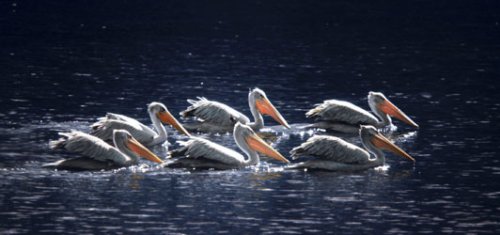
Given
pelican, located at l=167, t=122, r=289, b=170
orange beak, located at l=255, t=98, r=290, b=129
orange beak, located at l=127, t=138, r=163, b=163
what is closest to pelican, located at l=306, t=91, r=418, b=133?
orange beak, located at l=255, t=98, r=290, b=129

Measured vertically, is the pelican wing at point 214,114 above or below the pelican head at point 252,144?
above

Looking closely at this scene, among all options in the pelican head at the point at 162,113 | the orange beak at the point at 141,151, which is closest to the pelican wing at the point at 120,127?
the pelican head at the point at 162,113

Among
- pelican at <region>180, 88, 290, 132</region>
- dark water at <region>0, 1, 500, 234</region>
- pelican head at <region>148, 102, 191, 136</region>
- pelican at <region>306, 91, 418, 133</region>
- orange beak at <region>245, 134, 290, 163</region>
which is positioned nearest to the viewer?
dark water at <region>0, 1, 500, 234</region>

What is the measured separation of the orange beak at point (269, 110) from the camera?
22094 millimetres

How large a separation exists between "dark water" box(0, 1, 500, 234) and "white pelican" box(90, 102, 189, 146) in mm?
439

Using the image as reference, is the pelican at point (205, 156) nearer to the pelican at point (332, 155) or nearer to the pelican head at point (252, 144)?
the pelican head at point (252, 144)

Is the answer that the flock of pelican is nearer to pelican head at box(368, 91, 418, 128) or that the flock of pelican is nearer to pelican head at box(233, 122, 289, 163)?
pelican head at box(233, 122, 289, 163)

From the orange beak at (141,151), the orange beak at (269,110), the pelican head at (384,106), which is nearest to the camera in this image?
the orange beak at (141,151)

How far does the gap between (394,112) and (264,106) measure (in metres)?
2.21

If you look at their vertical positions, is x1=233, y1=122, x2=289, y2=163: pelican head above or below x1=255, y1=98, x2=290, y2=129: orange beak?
below

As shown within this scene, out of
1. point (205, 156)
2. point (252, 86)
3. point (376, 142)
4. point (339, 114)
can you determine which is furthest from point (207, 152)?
point (252, 86)

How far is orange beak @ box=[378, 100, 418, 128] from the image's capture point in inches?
872

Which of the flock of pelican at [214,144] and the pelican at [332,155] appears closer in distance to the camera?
the flock of pelican at [214,144]

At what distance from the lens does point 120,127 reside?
19.6 meters
